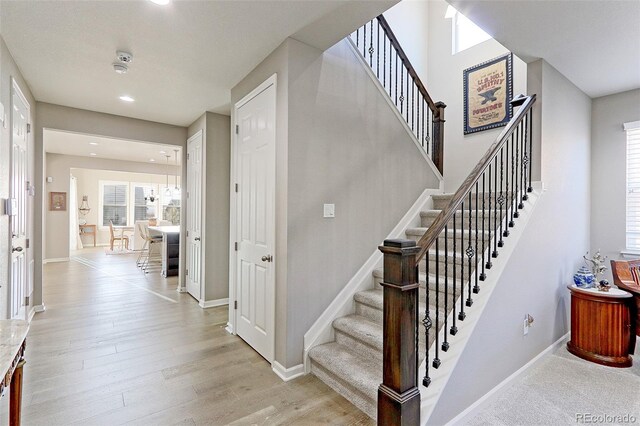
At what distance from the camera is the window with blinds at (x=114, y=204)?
37.0 ft

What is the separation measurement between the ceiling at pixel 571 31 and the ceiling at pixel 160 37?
82 cm

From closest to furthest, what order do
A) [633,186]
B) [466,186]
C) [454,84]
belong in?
[466,186]
[633,186]
[454,84]

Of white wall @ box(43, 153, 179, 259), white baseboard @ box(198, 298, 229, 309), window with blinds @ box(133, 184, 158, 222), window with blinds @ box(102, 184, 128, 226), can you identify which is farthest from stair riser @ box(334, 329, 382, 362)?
window with blinds @ box(102, 184, 128, 226)

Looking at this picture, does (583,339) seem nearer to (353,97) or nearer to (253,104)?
(353,97)

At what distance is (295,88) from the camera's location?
2570 millimetres

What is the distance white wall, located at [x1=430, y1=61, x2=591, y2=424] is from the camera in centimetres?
213

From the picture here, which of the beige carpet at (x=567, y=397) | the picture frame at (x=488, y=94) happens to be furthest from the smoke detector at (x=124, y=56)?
the picture frame at (x=488, y=94)

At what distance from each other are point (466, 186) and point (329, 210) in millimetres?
1121

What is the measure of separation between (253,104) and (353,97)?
0.96 meters

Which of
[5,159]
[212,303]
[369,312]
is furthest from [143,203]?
[369,312]

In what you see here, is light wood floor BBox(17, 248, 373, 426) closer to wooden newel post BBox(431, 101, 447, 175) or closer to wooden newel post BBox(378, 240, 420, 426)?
wooden newel post BBox(378, 240, 420, 426)

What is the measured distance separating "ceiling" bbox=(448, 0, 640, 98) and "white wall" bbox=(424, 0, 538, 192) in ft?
3.86

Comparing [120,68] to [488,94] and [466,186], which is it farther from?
[488,94]

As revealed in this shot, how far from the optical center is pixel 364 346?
96.2 inches
